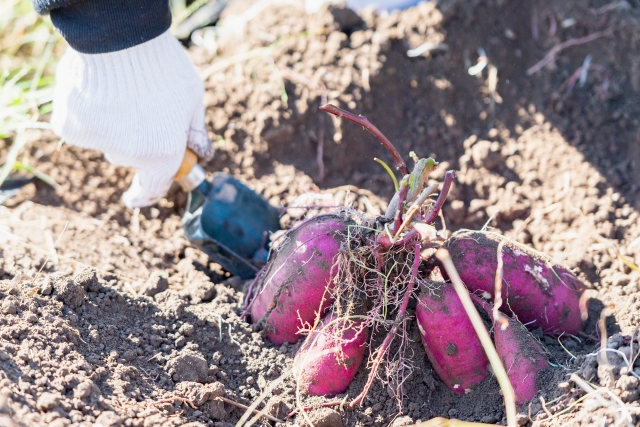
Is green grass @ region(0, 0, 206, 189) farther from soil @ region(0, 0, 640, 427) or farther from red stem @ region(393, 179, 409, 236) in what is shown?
red stem @ region(393, 179, 409, 236)

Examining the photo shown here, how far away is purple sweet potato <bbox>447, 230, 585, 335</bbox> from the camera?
1.45 m

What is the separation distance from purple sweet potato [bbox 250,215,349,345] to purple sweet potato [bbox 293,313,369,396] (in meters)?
0.07

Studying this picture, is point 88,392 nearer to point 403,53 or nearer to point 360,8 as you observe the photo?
point 403,53

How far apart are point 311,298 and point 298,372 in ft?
0.57

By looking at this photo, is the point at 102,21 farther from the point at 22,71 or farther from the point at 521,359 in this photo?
the point at 521,359

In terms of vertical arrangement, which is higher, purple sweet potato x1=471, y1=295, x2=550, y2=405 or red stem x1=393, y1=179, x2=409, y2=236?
red stem x1=393, y1=179, x2=409, y2=236

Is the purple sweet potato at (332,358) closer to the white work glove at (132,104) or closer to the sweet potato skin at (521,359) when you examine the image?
the sweet potato skin at (521,359)

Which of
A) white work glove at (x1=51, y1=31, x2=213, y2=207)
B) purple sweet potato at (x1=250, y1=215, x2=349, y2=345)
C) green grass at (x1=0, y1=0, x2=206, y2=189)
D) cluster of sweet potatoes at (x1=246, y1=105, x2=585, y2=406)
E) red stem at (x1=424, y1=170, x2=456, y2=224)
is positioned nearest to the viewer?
red stem at (x1=424, y1=170, x2=456, y2=224)

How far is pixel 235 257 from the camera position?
178cm

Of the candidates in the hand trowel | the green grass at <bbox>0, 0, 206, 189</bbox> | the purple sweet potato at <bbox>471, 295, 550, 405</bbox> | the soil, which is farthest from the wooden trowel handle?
the purple sweet potato at <bbox>471, 295, 550, 405</bbox>

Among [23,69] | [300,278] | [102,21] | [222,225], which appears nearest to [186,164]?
[222,225]

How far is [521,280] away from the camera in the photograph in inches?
57.4

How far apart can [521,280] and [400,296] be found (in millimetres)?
290

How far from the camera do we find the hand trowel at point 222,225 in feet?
5.86
